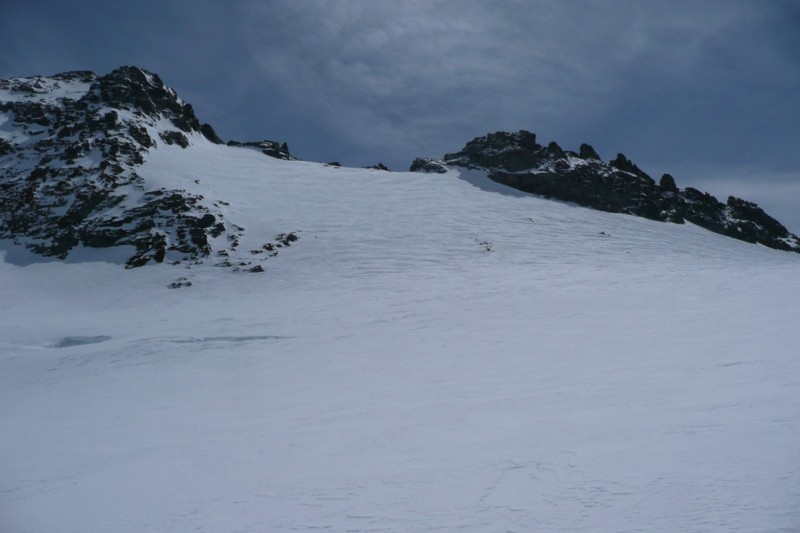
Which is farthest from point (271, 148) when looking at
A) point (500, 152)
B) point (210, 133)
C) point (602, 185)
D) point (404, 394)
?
point (404, 394)

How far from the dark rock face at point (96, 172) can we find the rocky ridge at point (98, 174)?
0.28 ft

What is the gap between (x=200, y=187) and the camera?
43250 mm

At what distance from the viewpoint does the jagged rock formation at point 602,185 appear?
52875 mm

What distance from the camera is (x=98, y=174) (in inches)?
1674

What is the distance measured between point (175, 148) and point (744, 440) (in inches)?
2249

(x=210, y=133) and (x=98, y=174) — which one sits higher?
(x=210, y=133)

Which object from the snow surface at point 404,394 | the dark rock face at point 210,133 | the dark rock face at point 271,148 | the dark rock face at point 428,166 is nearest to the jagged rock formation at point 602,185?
the dark rock face at point 428,166

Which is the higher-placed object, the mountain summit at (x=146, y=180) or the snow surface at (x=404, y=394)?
the mountain summit at (x=146, y=180)

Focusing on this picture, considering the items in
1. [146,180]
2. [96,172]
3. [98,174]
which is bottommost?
[146,180]

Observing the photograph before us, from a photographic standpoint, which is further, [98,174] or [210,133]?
[210,133]

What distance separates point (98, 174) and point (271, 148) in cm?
2459

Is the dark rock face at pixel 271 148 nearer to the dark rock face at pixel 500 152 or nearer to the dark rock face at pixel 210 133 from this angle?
the dark rock face at pixel 210 133

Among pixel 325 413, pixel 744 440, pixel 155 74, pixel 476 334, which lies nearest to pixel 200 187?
pixel 155 74

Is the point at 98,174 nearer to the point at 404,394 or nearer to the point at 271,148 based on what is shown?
the point at 271,148
